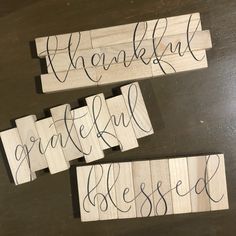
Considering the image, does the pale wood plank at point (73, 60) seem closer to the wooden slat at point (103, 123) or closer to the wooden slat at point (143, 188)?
the wooden slat at point (103, 123)

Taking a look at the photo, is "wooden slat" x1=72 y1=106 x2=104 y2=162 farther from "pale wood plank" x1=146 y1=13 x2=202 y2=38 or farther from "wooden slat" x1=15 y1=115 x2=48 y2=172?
"pale wood plank" x1=146 y1=13 x2=202 y2=38

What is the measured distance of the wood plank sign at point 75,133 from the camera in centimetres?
92

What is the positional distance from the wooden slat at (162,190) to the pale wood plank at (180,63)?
0.19 meters

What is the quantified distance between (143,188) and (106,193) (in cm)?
8

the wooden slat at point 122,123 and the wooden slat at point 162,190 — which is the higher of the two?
the wooden slat at point 122,123

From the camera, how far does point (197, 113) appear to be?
93 cm

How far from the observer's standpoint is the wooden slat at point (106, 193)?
921 millimetres

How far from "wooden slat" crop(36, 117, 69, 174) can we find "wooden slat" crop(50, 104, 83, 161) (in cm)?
1

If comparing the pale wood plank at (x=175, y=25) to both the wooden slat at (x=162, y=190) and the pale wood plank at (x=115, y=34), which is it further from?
the wooden slat at (x=162, y=190)

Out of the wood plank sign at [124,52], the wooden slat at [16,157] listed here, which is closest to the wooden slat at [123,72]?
the wood plank sign at [124,52]

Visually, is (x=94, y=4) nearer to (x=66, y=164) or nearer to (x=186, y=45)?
(x=186, y=45)

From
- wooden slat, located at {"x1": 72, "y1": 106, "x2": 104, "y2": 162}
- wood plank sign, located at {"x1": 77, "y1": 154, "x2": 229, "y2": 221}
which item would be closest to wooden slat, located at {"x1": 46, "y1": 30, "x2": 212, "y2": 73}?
wooden slat, located at {"x1": 72, "y1": 106, "x2": 104, "y2": 162}

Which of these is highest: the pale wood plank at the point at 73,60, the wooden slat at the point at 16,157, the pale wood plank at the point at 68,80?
the pale wood plank at the point at 73,60

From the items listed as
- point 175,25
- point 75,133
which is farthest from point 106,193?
point 175,25
